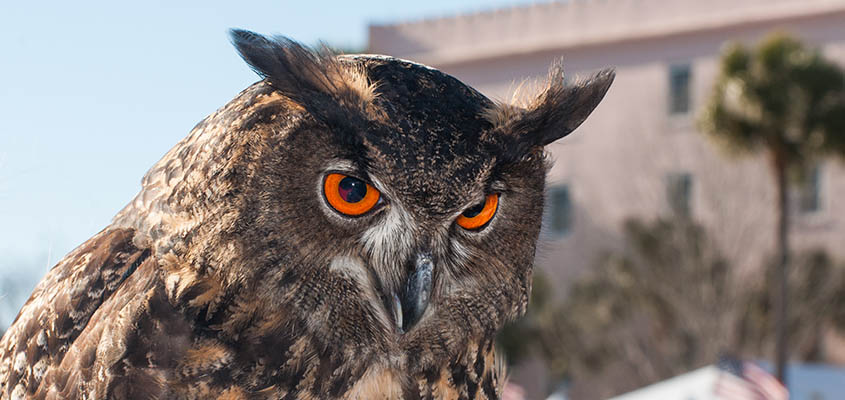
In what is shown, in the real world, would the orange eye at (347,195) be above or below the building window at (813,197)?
above

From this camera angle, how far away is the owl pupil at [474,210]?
1.48 meters

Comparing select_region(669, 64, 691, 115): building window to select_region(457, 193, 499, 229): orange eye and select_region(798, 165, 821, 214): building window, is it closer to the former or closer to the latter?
select_region(798, 165, 821, 214): building window

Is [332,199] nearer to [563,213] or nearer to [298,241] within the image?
[298,241]

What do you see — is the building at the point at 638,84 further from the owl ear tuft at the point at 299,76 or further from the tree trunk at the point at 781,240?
the owl ear tuft at the point at 299,76

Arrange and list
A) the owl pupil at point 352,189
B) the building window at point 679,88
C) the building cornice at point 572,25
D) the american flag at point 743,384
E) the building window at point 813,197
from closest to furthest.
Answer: the owl pupil at point 352,189
the american flag at point 743,384
the building window at point 813,197
the building cornice at point 572,25
the building window at point 679,88

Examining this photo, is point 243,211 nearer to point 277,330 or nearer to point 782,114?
point 277,330

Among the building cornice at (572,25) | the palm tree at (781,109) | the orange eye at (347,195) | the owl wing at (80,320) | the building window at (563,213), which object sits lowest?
the building window at (563,213)

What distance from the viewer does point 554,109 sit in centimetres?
163

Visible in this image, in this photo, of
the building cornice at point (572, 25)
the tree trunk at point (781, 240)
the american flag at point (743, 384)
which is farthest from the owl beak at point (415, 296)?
the building cornice at point (572, 25)

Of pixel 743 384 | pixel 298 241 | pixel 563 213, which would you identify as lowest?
pixel 743 384

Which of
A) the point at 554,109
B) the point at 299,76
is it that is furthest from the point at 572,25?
the point at 299,76

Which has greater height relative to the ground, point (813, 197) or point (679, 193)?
point (679, 193)

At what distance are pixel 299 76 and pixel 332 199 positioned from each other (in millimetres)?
230

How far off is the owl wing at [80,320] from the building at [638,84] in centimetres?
1688
